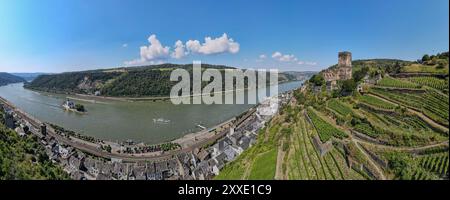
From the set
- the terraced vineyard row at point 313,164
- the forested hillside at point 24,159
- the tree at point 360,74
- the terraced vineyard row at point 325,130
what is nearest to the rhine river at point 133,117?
the forested hillside at point 24,159

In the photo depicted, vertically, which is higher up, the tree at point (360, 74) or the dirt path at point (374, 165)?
the tree at point (360, 74)

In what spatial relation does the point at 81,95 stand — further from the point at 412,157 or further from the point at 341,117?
the point at 412,157

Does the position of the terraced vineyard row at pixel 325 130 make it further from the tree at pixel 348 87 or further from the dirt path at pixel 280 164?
the tree at pixel 348 87

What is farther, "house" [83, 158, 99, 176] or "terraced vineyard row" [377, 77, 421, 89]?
"house" [83, 158, 99, 176]

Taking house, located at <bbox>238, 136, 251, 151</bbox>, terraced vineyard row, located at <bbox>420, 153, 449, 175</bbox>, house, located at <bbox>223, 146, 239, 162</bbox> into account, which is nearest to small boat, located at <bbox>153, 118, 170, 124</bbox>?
house, located at <bbox>238, 136, 251, 151</bbox>

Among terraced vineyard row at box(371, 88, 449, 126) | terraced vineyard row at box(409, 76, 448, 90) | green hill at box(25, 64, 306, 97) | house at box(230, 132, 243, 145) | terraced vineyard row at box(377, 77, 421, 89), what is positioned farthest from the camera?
green hill at box(25, 64, 306, 97)

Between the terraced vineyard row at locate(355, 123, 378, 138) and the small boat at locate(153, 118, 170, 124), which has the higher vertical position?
the terraced vineyard row at locate(355, 123, 378, 138)

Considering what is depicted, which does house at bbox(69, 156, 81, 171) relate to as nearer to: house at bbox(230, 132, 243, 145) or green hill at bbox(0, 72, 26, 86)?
house at bbox(230, 132, 243, 145)
